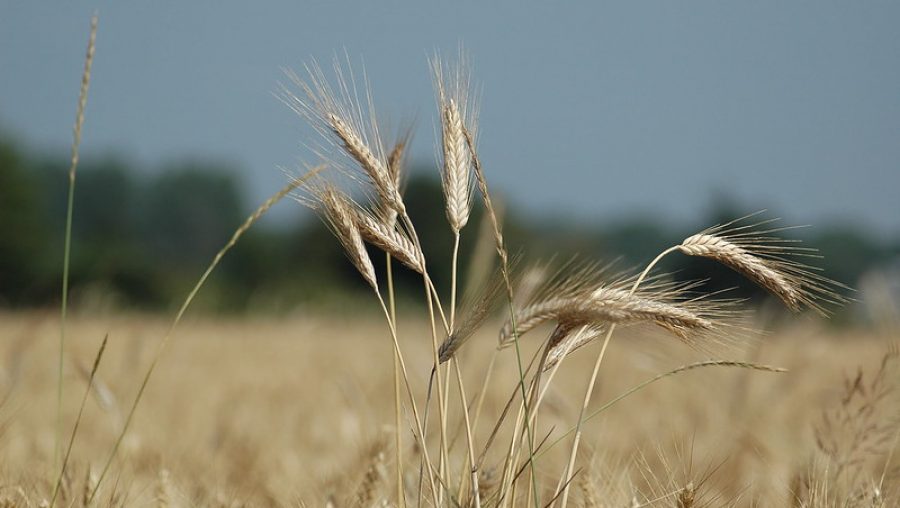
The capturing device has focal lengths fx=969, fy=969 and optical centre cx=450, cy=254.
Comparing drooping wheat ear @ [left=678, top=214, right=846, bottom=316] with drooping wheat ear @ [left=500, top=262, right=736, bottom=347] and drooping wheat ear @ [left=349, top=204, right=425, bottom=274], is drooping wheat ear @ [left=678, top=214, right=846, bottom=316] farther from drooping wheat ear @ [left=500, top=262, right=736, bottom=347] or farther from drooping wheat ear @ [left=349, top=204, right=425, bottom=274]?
drooping wheat ear @ [left=349, top=204, right=425, bottom=274]

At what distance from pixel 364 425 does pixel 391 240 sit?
1.77 meters

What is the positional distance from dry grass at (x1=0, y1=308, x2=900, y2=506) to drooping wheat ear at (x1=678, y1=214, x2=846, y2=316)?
0.22 m

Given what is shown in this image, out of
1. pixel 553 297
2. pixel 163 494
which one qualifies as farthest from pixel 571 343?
pixel 163 494

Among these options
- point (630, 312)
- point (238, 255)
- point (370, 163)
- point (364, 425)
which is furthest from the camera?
point (238, 255)

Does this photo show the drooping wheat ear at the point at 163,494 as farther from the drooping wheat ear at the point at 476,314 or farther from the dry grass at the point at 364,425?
the drooping wheat ear at the point at 476,314

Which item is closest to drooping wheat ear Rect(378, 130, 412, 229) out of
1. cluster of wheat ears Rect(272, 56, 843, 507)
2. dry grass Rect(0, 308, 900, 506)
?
cluster of wheat ears Rect(272, 56, 843, 507)

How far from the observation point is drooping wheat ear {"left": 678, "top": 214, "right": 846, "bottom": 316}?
120 cm

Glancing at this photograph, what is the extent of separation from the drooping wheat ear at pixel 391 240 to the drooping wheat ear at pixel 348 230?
0.01 m

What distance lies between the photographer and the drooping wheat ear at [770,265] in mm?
1203

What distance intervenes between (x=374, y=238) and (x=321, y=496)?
0.73m

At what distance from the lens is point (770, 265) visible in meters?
1.25

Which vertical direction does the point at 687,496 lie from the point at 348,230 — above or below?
below

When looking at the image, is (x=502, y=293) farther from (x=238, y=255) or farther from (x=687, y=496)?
(x=238, y=255)

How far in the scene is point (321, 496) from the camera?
1747 mm
